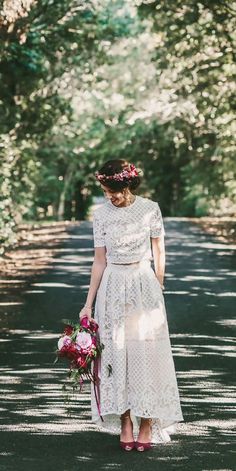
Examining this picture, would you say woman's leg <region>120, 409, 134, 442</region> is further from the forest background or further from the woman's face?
the forest background

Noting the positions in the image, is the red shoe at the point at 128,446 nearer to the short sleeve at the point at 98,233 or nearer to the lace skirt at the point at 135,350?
the lace skirt at the point at 135,350

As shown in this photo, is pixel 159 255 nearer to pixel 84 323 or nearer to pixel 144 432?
pixel 84 323

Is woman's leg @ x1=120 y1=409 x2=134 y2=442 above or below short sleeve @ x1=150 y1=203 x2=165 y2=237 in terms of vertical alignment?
below

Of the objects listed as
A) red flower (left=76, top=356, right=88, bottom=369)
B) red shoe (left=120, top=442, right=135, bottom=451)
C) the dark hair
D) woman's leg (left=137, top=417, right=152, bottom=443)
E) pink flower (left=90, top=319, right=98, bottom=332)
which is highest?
the dark hair

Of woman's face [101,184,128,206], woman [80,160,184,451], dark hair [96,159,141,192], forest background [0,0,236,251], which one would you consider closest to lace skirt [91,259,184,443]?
woman [80,160,184,451]

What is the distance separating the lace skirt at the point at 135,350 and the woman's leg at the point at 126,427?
68 mm

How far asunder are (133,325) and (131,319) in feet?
0.15

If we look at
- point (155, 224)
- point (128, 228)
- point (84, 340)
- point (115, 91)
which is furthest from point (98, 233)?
point (115, 91)

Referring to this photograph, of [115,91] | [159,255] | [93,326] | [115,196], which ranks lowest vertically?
[93,326]

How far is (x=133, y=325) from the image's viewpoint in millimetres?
6578

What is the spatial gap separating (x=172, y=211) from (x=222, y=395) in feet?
166

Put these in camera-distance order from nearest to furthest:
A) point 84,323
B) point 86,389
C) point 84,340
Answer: point 84,340 → point 84,323 → point 86,389

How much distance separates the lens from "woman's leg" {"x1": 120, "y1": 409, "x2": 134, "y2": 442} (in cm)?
657

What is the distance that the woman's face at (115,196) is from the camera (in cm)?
655
